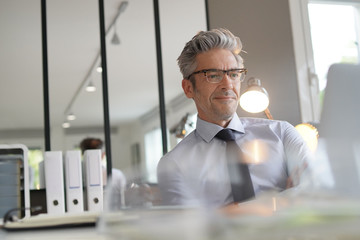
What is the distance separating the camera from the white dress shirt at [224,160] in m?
1.00

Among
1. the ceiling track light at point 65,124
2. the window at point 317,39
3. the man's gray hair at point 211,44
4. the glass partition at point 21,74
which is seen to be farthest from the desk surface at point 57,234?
the ceiling track light at point 65,124

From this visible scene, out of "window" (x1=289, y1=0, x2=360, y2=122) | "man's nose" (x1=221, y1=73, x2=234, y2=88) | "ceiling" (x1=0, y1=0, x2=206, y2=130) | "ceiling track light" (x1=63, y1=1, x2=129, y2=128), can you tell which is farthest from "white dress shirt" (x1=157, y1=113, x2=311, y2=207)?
"ceiling track light" (x1=63, y1=1, x2=129, y2=128)

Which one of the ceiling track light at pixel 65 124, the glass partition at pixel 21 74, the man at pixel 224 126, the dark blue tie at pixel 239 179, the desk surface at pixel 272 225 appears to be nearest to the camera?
the desk surface at pixel 272 225

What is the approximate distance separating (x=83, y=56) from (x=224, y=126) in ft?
20.3

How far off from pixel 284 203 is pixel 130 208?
209mm

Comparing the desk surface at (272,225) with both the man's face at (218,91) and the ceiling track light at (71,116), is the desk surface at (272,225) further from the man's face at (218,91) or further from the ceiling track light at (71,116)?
the ceiling track light at (71,116)

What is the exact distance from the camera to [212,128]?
1836mm

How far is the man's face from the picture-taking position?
1903mm

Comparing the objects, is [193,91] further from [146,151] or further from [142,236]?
[146,151]

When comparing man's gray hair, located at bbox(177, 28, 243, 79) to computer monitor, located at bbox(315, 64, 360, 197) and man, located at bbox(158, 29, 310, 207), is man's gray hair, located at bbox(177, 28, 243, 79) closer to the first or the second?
man, located at bbox(158, 29, 310, 207)

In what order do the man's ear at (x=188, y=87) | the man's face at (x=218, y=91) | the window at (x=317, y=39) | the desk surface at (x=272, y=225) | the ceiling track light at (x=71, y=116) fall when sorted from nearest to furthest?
the desk surface at (x=272, y=225), the man's face at (x=218, y=91), the man's ear at (x=188, y=87), the window at (x=317, y=39), the ceiling track light at (x=71, y=116)

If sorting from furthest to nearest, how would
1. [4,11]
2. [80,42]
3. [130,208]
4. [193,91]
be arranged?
[80,42] < [4,11] < [193,91] < [130,208]

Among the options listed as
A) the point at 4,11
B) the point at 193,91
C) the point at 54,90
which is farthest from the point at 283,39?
the point at 54,90

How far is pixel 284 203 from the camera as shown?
61 centimetres
